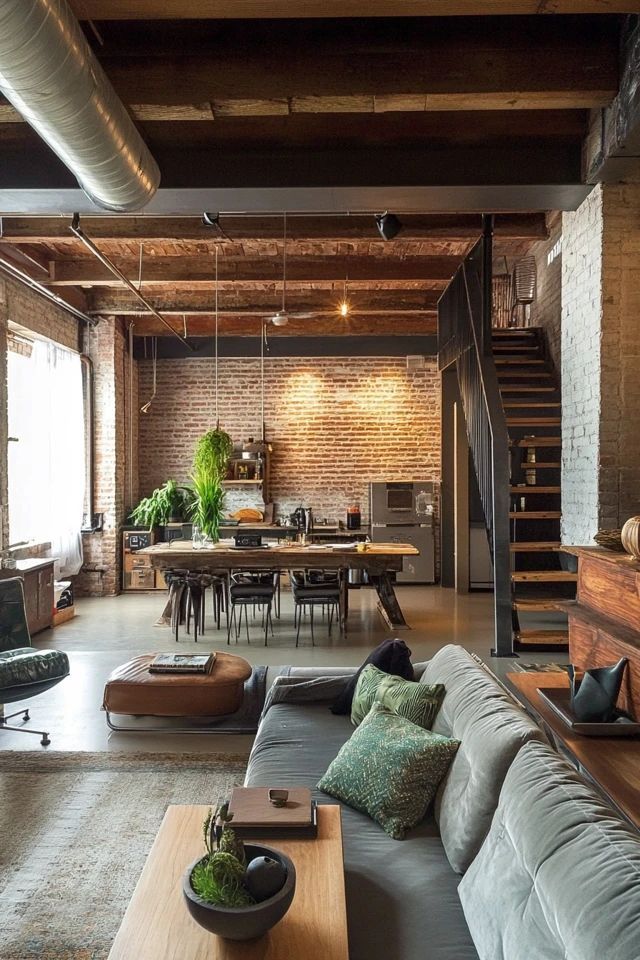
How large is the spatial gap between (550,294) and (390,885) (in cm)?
696

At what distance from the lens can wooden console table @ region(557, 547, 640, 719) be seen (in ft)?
9.20

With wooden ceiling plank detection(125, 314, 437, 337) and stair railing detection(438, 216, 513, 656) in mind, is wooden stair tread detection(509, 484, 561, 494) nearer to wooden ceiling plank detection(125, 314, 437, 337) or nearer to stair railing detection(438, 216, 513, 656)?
stair railing detection(438, 216, 513, 656)

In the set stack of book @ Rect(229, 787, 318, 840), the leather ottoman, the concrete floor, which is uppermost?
stack of book @ Rect(229, 787, 318, 840)

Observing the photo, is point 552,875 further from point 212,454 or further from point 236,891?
point 212,454

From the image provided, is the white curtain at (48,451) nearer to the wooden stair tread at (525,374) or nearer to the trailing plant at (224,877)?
the wooden stair tread at (525,374)

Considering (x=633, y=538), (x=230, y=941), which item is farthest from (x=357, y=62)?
(x=230, y=941)

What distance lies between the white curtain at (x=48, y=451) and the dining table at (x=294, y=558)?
1891mm

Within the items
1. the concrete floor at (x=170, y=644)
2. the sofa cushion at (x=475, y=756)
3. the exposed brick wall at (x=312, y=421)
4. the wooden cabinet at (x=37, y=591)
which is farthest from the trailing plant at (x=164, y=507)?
the sofa cushion at (x=475, y=756)

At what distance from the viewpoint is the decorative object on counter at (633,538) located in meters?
3.00

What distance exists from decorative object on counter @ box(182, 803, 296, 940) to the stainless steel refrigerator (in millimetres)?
8719

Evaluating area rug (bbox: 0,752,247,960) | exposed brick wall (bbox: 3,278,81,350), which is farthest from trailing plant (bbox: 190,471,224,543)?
area rug (bbox: 0,752,247,960)

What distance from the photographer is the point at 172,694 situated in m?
4.34

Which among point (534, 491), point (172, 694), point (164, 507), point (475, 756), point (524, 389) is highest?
point (524, 389)

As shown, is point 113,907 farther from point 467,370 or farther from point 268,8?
point 467,370
